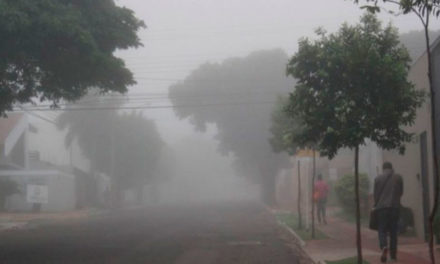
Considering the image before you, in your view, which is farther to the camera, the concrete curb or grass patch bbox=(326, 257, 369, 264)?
the concrete curb

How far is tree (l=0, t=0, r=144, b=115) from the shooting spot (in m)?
18.0

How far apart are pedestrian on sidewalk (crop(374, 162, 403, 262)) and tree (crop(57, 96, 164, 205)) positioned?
1665 inches

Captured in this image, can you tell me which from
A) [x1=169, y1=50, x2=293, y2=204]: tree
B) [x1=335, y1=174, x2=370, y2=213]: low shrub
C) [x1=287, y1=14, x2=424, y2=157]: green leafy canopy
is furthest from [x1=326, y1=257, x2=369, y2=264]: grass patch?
[x1=169, y1=50, x2=293, y2=204]: tree

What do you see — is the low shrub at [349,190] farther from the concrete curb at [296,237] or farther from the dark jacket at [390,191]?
the dark jacket at [390,191]

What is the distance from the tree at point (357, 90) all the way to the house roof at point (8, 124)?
35383mm

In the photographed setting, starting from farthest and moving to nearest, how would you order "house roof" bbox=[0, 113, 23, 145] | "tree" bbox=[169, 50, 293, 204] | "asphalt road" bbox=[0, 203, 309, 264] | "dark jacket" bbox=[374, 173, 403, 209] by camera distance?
"tree" bbox=[169, 50, 293, 204] → "house roof" bbox=[0, 113, 23, 145] → "asphalt road" bbox=[0, 203, 309, 264] → "dark jacket" bbox=[374, 173, 403, 209]

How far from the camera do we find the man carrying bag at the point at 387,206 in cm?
1334

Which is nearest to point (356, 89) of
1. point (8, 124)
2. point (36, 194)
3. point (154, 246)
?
point (154, 246)

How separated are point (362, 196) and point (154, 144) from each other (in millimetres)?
46364

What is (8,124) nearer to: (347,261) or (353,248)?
(353,248)

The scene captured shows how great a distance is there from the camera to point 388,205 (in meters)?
13.3

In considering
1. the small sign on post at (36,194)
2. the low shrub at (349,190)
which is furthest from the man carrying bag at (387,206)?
the small sign on post at (36,194)

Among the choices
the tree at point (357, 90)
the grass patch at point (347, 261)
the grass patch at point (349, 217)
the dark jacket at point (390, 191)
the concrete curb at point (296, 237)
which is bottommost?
the concrete curb at point (296, 237)

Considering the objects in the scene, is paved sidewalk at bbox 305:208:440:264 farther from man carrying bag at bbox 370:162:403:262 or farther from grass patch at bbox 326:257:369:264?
man carrying bag at bbox 370:162:403:262
